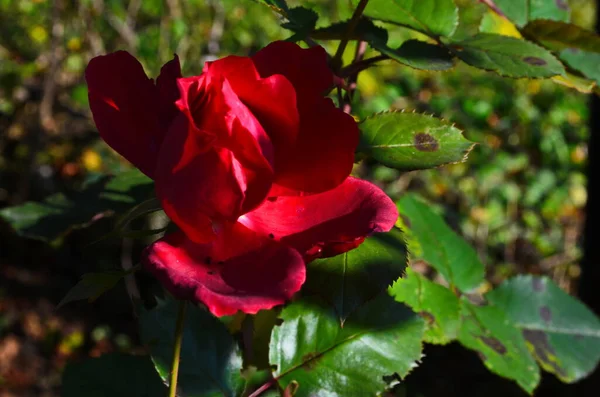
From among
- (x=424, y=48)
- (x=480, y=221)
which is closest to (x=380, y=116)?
(x=424, y=48)

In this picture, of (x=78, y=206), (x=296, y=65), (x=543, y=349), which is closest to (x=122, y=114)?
(x=296, y=65)

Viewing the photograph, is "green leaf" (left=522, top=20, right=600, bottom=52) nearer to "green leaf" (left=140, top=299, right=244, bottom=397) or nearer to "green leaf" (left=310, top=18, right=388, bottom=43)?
"green leaf" (left=310, top=18, right=388, bottom=43)

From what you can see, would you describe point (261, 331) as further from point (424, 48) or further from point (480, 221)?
point (480, 221)

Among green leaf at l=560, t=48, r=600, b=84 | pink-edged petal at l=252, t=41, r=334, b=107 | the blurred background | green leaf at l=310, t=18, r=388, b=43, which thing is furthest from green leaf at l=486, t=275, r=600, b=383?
the blurred background

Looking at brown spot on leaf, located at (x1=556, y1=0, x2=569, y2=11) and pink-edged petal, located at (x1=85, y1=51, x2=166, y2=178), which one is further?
brown spot on leaf, located at (x1=556, y1=0, x2=569, y2=11)

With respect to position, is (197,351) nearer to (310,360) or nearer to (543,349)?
(310,360)

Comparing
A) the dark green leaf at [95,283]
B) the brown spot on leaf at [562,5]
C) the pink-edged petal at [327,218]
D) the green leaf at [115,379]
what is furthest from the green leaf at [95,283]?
the brown spot on leaf at [562,5]

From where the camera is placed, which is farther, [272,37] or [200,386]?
[272,37]

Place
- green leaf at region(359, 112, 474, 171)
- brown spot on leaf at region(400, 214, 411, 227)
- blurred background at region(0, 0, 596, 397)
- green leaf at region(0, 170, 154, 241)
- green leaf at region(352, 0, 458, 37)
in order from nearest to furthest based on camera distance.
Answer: green leaf at region(359, 112, 474, 171) < green leaf at region(352, 0, 458, 37) < green leaf at region(0, 170, 154, 241) < brown spot on leaf at region(400, 214, 411, 227) < blurred background at region(0, 0, 596, 397)
